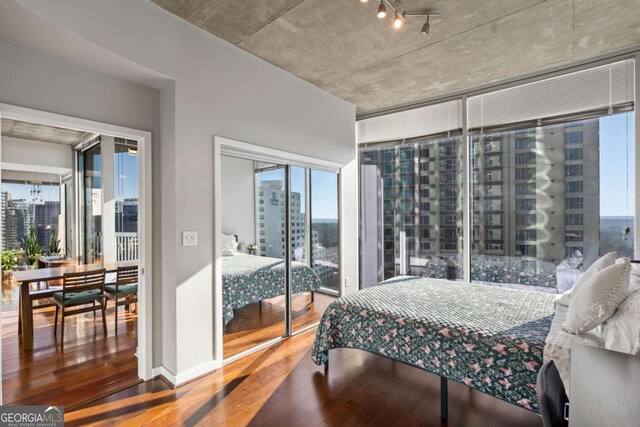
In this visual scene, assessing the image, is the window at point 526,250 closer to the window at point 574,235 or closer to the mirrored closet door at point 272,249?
the window at point 574,235

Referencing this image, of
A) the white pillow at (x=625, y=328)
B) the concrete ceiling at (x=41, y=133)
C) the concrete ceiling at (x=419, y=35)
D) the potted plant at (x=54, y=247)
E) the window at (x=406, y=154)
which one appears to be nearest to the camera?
the white pillow at (x=625, y=328)

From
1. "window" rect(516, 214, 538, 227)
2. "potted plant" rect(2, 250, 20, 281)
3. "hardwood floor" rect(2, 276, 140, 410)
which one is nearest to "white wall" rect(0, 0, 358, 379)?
"hardwood floor" rect(2, 276, 140, 410)

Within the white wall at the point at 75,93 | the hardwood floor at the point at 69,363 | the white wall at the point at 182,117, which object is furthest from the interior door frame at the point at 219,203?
the hardwood floor at the point at 69,363

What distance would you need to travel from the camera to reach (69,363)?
2959 mm

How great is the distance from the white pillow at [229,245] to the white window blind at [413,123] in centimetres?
265

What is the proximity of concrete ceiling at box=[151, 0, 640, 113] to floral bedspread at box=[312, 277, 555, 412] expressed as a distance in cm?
231

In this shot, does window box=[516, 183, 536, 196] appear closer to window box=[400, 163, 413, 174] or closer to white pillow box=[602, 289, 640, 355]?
window box=[400, 163, 413, 174]

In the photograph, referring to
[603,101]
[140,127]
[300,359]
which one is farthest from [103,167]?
[603,101]

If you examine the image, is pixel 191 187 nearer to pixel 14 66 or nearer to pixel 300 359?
pixel 14 66

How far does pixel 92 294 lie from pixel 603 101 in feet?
19.5

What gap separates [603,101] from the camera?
3180mm

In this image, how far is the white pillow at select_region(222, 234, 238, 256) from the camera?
3023 millimetres

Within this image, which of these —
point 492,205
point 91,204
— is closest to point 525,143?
point 492,205

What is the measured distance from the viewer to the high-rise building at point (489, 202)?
11.0 feet
